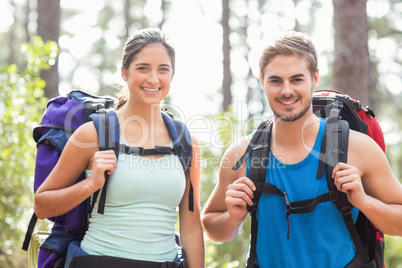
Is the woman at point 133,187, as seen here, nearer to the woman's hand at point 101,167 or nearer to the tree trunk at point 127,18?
the woman's hand at point 101,167

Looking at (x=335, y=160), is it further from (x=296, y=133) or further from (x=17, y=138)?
(x=17, y=138)

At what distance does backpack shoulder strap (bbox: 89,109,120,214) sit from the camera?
8.95 ft

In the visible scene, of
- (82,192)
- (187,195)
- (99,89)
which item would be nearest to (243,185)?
(187,195)

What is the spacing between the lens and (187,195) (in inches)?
120

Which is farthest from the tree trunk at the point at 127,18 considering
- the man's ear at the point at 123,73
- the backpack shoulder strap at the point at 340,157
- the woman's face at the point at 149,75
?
the backpack shoulder strap at the point at 340,157

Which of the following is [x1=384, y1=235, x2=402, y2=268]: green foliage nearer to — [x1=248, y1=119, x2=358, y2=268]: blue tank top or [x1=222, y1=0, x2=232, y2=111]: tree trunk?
[x1=248, y1=119, x2=358, y2=268]: blue tank top

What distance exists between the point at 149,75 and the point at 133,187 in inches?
30.8

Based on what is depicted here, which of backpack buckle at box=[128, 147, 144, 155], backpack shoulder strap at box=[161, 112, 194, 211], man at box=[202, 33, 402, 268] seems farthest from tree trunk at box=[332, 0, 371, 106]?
backpack buckle at box=[128, 147, 144, 155]

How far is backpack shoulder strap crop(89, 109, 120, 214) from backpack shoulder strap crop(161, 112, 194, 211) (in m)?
0.40

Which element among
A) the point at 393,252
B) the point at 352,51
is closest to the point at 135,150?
the point at 352,51

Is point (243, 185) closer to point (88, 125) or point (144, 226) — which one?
point (144, 226)

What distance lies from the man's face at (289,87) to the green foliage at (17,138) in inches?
145

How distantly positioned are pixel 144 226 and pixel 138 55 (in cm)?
117

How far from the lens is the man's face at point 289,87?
2.82 meters
